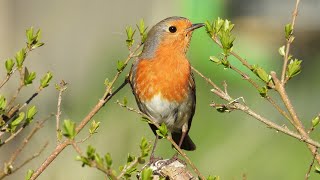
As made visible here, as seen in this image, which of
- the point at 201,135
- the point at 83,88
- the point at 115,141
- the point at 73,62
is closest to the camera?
the point at 115,141

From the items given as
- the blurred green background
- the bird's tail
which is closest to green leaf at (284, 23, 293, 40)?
the bird's tail

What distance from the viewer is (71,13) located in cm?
939

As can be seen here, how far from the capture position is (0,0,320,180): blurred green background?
6941 mm

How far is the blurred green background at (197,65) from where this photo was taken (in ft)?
22.8

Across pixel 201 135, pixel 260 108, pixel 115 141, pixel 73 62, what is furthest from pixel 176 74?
pixel 73 62

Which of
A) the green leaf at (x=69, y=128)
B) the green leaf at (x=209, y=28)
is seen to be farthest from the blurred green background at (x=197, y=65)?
the green leaf at (x=69, y=128)

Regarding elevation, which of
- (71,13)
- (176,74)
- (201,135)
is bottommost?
(201,135)

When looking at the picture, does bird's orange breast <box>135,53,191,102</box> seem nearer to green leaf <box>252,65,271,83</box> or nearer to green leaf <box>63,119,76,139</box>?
green leaf <box>252,65,271,83</box>

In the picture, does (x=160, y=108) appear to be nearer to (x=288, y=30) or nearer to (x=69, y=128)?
(x=288, y=30)

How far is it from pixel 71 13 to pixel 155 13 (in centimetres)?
93

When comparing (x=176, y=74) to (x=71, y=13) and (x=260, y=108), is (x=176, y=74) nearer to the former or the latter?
(x=260, y=108)

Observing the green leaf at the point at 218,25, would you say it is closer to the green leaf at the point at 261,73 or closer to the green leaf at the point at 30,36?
the green leaf at the point at 261,73

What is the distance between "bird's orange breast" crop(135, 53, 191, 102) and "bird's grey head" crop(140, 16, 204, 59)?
78 mm

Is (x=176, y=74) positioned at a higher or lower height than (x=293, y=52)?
higher
